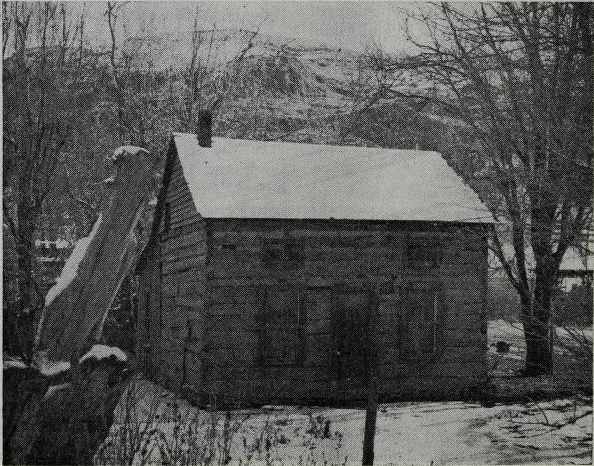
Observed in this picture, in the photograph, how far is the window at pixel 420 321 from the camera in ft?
48.4

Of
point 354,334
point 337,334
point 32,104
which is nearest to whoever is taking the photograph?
point 337,334

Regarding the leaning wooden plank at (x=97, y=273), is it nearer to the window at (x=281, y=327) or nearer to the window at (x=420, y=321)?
the window at (x=281, y=327)

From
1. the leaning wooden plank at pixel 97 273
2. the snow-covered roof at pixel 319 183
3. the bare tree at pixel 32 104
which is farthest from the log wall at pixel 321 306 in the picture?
the leaning wooden plank at pixel 97 273

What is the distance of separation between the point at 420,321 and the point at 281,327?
3160 mm

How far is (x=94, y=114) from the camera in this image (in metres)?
23.8

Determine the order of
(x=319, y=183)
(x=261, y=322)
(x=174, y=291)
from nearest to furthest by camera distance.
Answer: (x=261, y=322) < (x=319, y=183) < (x=174, y=291)

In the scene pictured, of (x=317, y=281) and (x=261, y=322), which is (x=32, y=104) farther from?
(x=317, y=281)

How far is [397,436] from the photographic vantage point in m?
10.8

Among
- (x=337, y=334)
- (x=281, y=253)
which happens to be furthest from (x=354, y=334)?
(x=281, y=253)

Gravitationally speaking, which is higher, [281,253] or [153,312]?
[281,253]

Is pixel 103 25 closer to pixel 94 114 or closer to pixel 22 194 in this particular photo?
pixel 94 114

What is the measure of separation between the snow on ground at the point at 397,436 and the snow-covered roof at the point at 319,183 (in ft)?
13.2

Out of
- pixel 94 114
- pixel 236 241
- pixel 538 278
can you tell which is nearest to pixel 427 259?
pixel 538 278

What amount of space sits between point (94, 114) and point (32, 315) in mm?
19607
